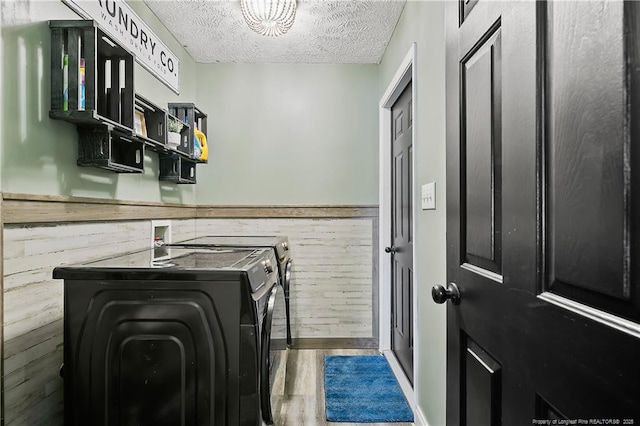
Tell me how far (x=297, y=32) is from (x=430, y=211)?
1621mm

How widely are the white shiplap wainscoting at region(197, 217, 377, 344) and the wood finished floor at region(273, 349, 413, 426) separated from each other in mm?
238

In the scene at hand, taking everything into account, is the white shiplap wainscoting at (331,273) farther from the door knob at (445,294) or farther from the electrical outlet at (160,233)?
the door knob at (445,294)

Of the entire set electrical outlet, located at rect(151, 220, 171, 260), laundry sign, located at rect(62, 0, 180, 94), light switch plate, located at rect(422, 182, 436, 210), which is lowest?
electrical outlet, located at rect(151, 220, 171, 260)

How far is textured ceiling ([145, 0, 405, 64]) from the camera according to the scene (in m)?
2.34

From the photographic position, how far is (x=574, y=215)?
0.57 m

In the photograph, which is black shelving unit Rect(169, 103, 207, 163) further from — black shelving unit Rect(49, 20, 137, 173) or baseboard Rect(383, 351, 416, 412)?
baseboard Rect(383, 351, 416, 412)

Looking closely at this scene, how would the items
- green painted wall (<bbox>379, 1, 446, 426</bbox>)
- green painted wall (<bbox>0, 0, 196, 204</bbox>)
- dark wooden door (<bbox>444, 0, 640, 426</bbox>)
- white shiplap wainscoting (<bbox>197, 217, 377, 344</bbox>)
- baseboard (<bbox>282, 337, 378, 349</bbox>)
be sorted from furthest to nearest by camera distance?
white shiplap wainscoting (<bbox>197, 217, 377, 344</bbox>) < baseboard (<bbox>282, 337, 378, 349</bbox>) < green painted wall (<bbox>379, 1, 446, 426</bbox>) < green painted wall (<bbox>0, 0, 196, 204</bbox>) < dark wooden door (<bbox>444, 0, 640, 426</bbox>)

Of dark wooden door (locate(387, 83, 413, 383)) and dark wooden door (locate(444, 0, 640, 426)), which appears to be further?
dark wooden door (locate(387, 83, 413, 383))

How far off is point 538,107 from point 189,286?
3.69 feet

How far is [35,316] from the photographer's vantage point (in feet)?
4.63

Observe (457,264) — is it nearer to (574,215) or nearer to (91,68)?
(574,215)

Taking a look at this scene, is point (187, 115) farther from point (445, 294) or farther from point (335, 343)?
point (445, 294)


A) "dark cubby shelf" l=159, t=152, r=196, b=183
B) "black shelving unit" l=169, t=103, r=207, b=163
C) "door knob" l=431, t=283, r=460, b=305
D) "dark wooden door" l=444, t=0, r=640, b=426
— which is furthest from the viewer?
"black shelving unit" l=169, t=103, r=207, b=163

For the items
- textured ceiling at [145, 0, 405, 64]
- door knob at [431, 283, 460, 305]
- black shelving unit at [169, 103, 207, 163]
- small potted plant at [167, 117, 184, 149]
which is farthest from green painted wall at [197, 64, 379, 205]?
door knob at [431, 283, 460, 305]
